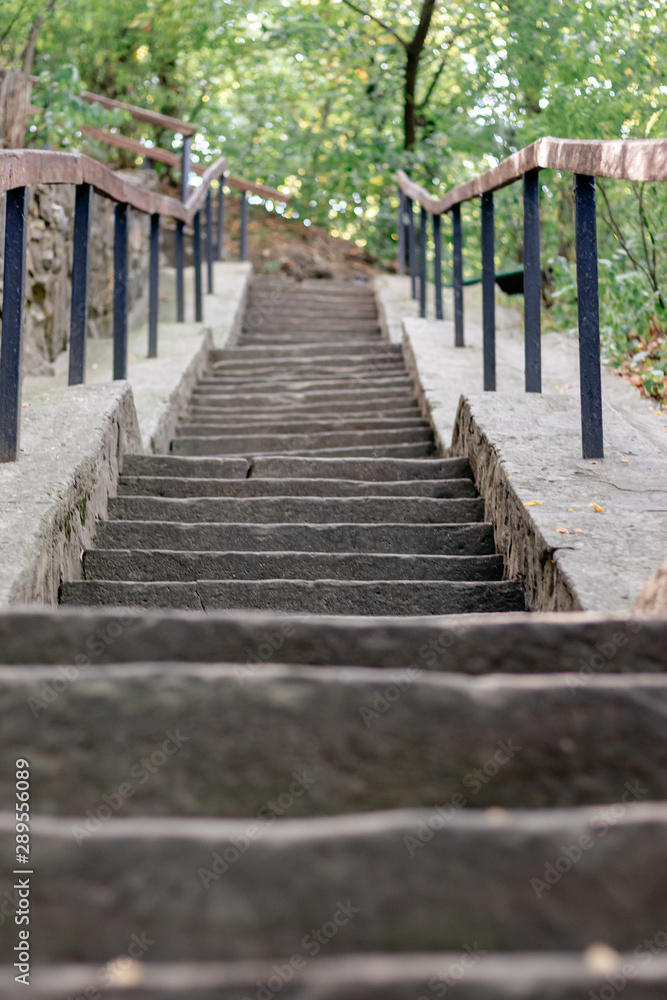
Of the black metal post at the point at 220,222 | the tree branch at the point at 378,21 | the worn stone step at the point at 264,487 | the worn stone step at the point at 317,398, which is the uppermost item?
the tree branch at the point at 378,21

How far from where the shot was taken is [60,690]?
44.8 inches

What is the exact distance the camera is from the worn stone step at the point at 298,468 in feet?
11.3

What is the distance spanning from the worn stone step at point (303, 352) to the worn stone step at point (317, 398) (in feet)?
2.97

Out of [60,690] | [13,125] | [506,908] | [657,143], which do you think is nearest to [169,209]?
[13,125]

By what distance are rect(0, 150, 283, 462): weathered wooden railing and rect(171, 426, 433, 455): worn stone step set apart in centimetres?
61

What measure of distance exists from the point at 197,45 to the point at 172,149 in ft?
3.82

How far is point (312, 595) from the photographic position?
94.9 inches

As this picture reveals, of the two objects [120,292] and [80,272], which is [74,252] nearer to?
[80,272]

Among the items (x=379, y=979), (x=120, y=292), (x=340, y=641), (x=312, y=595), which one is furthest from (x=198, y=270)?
(x=379, y=979)

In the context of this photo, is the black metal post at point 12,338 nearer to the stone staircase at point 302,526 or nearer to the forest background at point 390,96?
the stone staircase at point 302,526

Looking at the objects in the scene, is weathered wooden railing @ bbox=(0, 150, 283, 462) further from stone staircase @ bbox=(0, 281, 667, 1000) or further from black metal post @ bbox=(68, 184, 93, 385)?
stone staircase @ bbox=(0, 281, 667, 1000)

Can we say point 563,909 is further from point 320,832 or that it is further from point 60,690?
point 60,690

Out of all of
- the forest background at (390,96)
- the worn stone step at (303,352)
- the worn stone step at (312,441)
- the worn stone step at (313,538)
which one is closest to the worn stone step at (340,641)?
the worn stone step at (313,538)

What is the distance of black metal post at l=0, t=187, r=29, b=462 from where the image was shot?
9.02 ft
